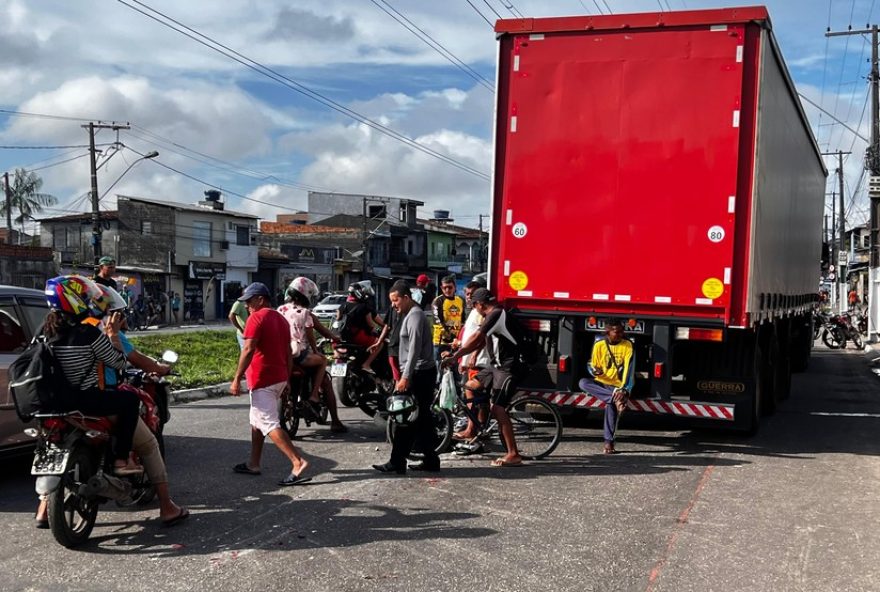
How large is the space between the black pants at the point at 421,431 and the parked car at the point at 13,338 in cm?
300

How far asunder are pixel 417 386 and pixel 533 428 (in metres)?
1.70

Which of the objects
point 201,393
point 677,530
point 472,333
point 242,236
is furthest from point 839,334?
point 242,236

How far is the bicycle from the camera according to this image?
341 inches

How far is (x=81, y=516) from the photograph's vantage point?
5645mm

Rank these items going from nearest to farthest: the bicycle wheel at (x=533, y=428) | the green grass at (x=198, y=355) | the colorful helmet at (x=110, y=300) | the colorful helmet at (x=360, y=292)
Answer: the colorful helmet at (x=110, y=300) < the bicycle wheel at (x=533, y=428) < the colorful helmet at (x=360, y=292) < the green grass at (x=198, y=355)

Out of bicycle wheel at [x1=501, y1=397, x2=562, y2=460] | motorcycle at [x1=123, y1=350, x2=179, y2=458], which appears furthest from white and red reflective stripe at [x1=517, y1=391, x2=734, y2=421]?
motorcycle at [x1=123, y1=350, x2=179, y2=458]

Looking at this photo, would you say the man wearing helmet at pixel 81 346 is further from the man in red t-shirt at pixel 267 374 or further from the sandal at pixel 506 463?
the sandal at pixel 506 463

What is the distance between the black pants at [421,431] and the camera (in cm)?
791

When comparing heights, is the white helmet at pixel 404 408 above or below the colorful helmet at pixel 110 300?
below

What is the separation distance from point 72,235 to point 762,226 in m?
57.6

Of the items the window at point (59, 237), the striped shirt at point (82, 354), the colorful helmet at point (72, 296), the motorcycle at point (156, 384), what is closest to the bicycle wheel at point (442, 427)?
the motorcycle at point (156, 384)

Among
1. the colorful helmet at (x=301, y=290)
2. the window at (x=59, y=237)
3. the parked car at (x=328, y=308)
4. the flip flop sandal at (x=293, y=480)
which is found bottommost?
the parked car at (x=328, y=308)

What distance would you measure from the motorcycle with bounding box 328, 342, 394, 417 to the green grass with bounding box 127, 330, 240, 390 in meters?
2.70

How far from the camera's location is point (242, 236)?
60.2 metres
